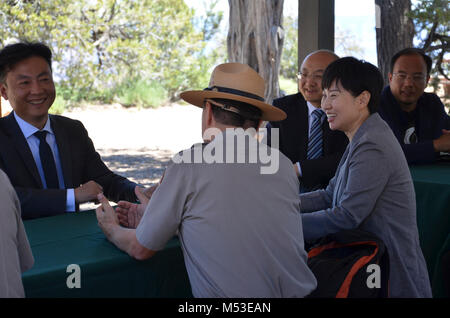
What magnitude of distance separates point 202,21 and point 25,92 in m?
17.1

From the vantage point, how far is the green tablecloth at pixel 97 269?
1632 millimetres

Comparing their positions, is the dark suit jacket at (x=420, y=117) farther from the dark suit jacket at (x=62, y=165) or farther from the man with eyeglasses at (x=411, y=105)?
the dark suit jacket at (x=62, y=165)

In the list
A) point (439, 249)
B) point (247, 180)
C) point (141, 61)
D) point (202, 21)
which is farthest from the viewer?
point (202, 21)

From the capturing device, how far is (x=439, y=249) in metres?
2.96

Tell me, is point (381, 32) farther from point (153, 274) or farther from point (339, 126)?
point (153, 274)

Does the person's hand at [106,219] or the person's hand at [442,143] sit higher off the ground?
the person's hand at [442,143]

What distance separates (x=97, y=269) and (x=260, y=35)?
4445mm

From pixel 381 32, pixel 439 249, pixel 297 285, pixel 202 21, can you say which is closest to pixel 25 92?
pixel 297 285

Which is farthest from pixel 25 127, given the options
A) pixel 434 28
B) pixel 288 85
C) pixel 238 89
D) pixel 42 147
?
pixel 288 85

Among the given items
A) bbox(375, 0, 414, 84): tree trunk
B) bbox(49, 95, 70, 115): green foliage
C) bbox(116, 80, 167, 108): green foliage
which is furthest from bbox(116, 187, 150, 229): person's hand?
bbox(116, 80, 167, 108): green foliage

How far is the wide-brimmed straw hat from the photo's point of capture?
1774mm

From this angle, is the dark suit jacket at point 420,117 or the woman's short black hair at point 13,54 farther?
the dark suit jacket at point 420,117

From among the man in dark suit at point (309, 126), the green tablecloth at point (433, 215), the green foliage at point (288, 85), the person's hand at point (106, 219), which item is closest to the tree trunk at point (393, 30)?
the man in dark suit at point (309, 126)

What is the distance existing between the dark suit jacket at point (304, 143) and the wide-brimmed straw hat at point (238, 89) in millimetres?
1232
